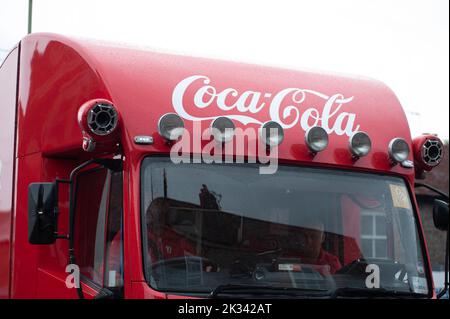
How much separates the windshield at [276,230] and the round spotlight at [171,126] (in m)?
0.15

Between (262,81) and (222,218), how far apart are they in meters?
1.13

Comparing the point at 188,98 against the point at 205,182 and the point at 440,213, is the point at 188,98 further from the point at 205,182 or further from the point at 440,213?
the point at 440,213

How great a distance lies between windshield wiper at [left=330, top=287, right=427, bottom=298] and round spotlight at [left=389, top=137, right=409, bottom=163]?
0.93m

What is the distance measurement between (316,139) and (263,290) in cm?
112

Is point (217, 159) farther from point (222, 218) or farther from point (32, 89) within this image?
point (32, 89)

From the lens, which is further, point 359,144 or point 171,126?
point 359,144

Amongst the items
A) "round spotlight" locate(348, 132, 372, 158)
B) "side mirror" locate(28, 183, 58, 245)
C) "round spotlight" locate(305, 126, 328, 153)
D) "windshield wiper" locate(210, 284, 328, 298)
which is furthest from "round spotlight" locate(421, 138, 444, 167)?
"side mirror" locate(28, 183, 58, 245)

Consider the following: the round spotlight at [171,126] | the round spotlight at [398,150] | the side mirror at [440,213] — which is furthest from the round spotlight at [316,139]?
the side mirror at [440,213]

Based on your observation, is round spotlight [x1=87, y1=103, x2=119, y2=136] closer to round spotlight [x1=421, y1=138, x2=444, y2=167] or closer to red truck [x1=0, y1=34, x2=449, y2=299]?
red truck [x1=0, y1=34, x2=449, y2=299]

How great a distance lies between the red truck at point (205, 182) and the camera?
4359 mm

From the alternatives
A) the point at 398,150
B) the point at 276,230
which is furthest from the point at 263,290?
the point at 398,150

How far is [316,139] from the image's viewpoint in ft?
16.1

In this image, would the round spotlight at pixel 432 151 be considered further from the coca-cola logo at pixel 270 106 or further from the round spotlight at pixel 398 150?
the coca-cola logo at pixel 270 106
